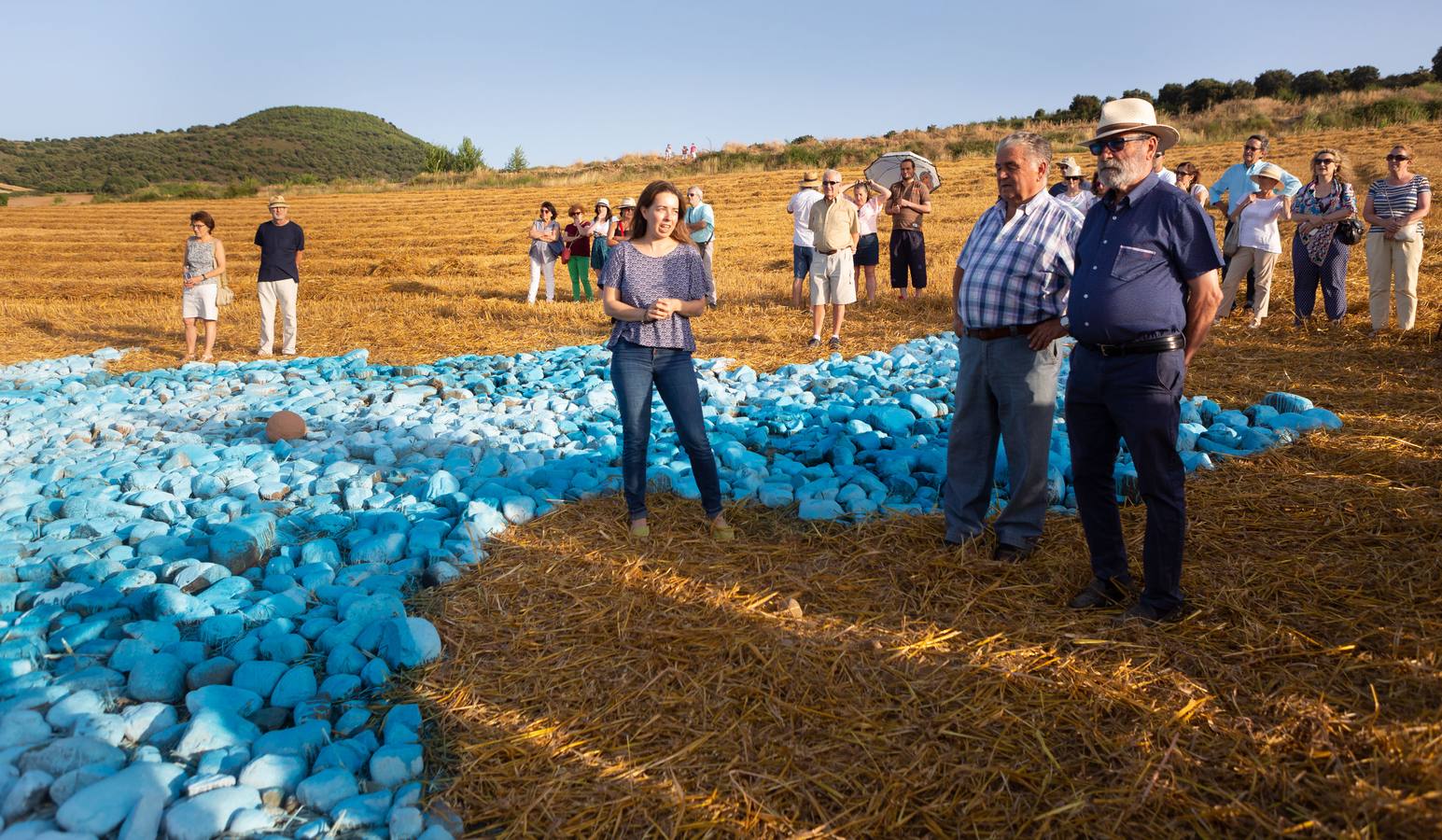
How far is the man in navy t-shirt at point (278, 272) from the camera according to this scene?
10102 mm

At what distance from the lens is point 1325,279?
8.66 meters

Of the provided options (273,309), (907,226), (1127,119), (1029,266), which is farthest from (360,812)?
(907,226)

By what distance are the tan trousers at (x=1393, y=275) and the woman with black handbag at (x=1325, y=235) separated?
0.26 meters

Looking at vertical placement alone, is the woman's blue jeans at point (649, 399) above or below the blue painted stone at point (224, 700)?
above

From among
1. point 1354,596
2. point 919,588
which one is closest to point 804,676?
point 919,588

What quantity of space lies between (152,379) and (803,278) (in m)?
7.42

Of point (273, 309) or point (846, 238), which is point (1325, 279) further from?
point (273, 309)

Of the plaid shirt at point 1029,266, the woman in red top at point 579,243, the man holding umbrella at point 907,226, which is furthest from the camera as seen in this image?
the woman in red top at point 579,243

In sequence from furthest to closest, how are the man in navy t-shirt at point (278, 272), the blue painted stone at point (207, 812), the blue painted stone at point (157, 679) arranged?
the man in navy t-shirt at point (278, 272) → the blue painted stone at point (157, 679) → the blue painted stone at point (207, 812)

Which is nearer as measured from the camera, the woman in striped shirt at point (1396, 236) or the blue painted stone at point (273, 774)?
the blue painted stone at point (273, 774)

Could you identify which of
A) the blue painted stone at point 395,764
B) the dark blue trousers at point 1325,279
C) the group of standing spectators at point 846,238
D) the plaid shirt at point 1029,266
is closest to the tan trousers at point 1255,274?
the dark blue trousers at point 1325,279

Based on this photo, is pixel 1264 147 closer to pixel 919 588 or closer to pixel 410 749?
pixel 919 588

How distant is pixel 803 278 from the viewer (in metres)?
11.7

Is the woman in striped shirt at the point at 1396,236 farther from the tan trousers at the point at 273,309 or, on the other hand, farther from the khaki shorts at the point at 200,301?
the khaki shorts at the point at 200,301
